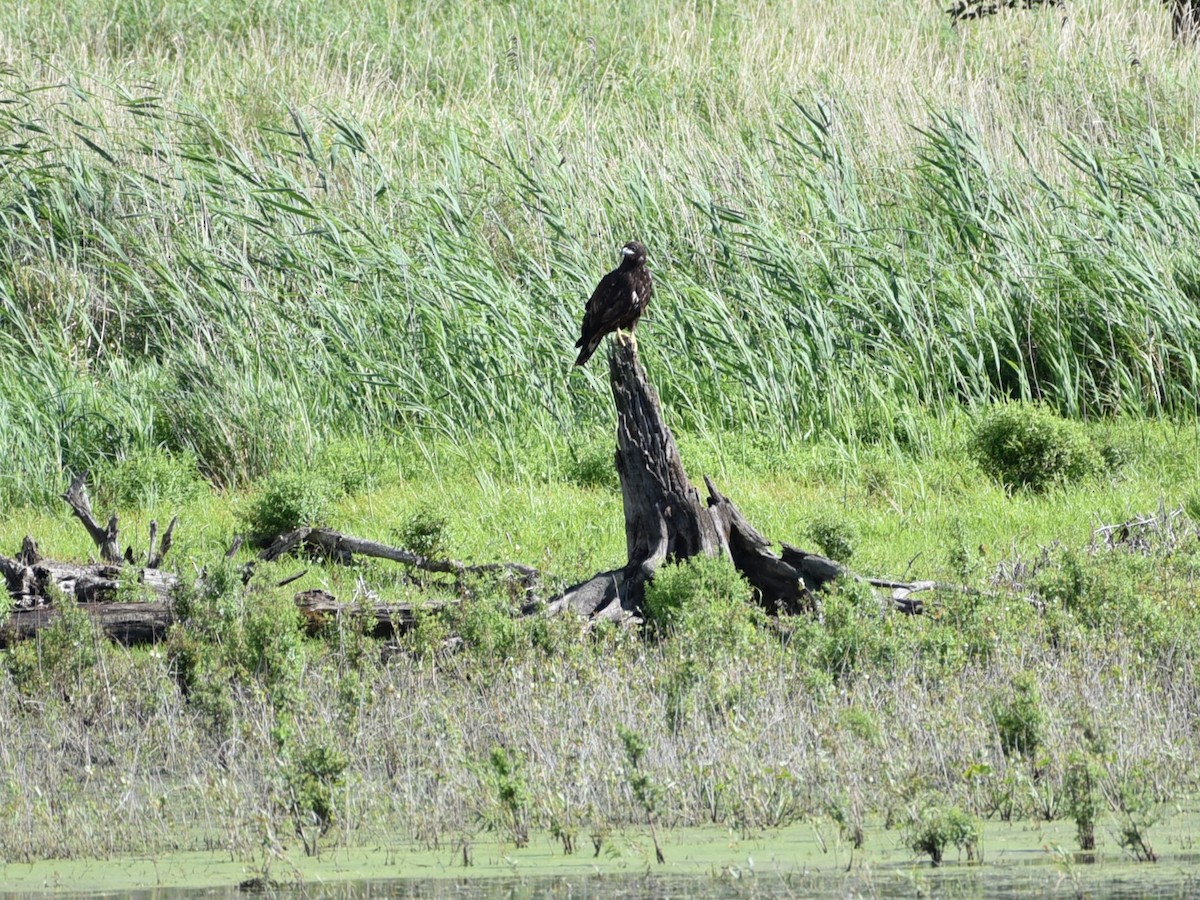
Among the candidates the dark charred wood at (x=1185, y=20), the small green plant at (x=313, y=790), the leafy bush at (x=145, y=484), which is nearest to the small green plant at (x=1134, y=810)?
the small green plant at (x=313, y=790)

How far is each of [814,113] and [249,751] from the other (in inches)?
355

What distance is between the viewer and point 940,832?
4.49 metres

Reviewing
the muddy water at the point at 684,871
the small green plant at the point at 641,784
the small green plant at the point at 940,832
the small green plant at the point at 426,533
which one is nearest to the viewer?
the muddy water at the point at 684,871

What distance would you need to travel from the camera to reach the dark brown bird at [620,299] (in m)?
9.30

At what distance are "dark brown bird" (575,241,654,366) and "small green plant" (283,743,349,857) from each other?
4.57m

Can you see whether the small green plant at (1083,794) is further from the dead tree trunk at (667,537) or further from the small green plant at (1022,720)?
the dead tree trunk at (667,537)

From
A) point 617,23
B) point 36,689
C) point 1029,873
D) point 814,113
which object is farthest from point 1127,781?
point 617,23

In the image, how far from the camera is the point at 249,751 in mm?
5668

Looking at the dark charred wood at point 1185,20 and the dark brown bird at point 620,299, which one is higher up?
the dark charred wood at point 1185,20

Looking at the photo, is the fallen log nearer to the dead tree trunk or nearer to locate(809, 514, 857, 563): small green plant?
the dead tree trunk

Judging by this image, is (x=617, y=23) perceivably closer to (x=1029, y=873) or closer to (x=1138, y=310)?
(x=1138, y=310)

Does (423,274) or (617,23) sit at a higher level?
(617,23)

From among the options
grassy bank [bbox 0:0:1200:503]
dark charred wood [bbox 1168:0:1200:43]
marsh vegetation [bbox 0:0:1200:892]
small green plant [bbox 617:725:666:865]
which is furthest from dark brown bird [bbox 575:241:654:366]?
dark charred wood [bbox 1168:0:1200:43]

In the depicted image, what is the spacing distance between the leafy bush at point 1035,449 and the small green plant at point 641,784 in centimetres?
557
